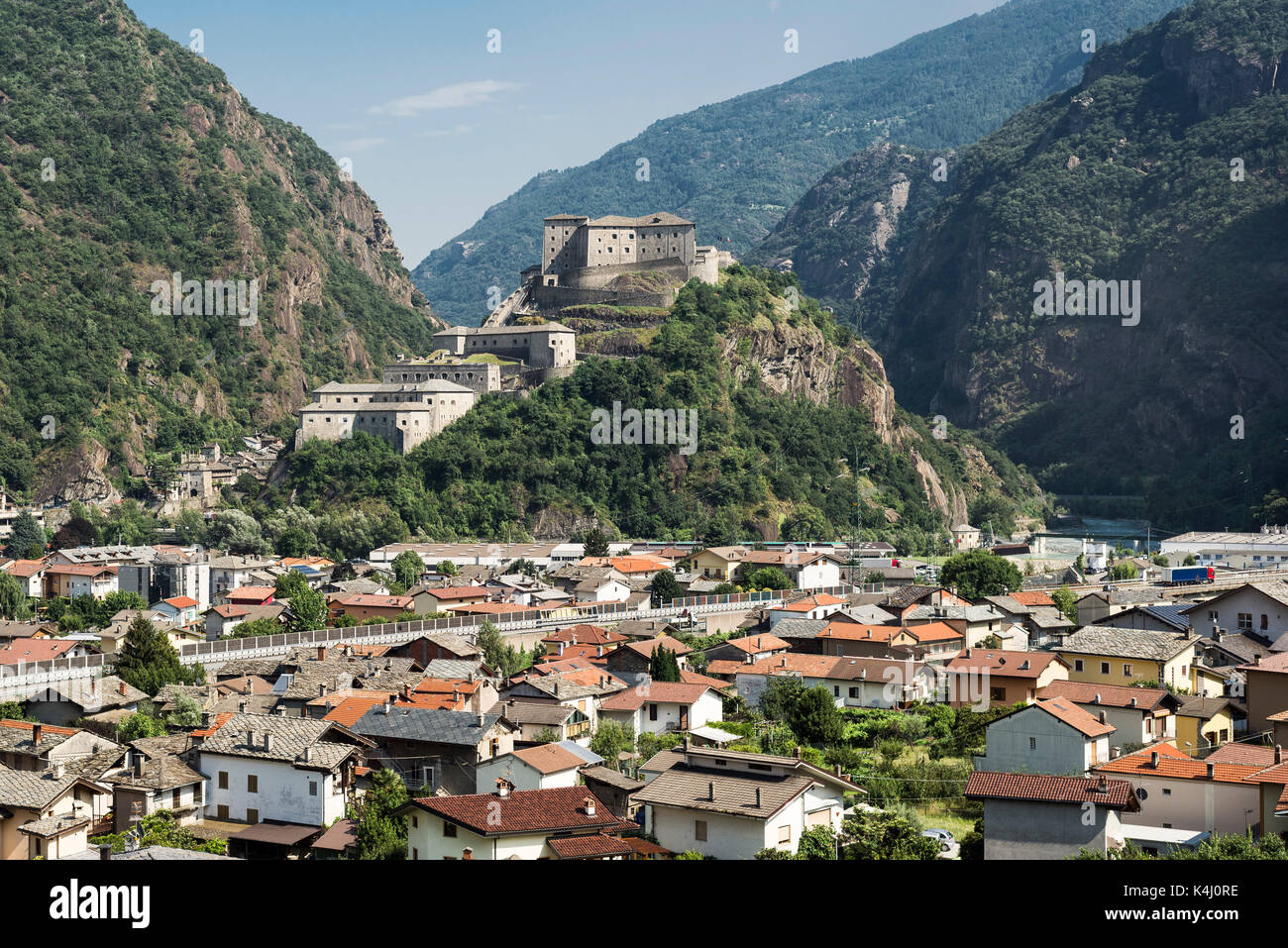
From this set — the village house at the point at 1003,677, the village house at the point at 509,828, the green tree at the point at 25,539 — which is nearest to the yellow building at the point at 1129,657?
the village house at the point at 1003,677

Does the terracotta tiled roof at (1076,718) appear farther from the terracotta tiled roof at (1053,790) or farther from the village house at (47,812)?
the village house at (47,812)

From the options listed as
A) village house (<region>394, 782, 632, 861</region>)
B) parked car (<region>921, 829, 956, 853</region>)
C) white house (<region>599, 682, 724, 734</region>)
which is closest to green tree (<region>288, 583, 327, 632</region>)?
white house (<region>599, 682, 724, 734</region>)

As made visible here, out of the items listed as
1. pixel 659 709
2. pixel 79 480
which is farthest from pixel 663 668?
pixel 79 480

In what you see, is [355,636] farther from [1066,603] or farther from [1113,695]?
[1113,695]

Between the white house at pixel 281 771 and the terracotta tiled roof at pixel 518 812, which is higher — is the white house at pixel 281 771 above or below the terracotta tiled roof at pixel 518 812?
below
